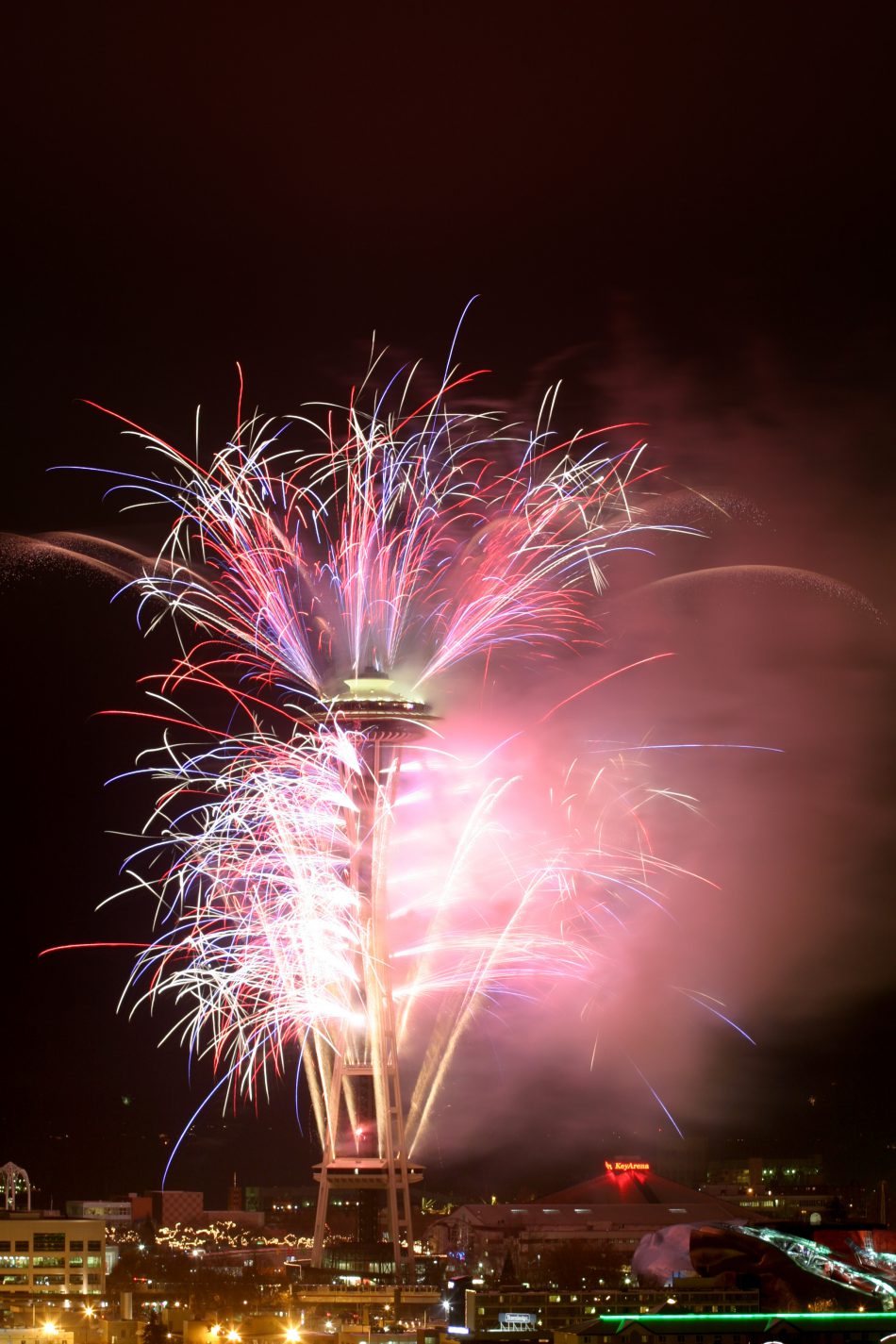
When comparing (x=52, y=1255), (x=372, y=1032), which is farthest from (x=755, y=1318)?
→ (x=52, y=1255)

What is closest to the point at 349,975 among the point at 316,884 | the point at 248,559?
the point at 316,884

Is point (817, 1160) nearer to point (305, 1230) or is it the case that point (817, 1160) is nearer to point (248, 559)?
point (305, 1230)

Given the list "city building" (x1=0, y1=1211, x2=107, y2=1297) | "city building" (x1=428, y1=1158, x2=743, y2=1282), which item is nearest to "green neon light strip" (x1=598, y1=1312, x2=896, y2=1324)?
"city building" (x1=0, y1=1211, x2=107, y2=1297)

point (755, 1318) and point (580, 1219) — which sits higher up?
point (580, 1219)

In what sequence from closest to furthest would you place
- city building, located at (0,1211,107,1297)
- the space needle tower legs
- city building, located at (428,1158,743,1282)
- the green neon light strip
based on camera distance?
the green neon light strip, the space needle tower legs, city building, located at (0,1211,107,1297), city building, located at (428,1158,743,1282)

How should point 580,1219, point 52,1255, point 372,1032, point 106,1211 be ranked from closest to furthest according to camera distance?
point 372,1032
point 52,1255
point 106,1211
point 580,1219

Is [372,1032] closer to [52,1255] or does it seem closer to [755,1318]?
[755,1318]

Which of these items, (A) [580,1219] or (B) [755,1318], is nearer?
(B) [755,1318]

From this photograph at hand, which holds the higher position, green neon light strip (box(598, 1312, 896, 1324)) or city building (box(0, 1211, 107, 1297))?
city building (box(0, 1211, 107, 1297))

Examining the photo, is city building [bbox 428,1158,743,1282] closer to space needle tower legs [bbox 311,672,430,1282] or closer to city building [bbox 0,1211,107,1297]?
city building [bbox 0,1211,107,1297]
